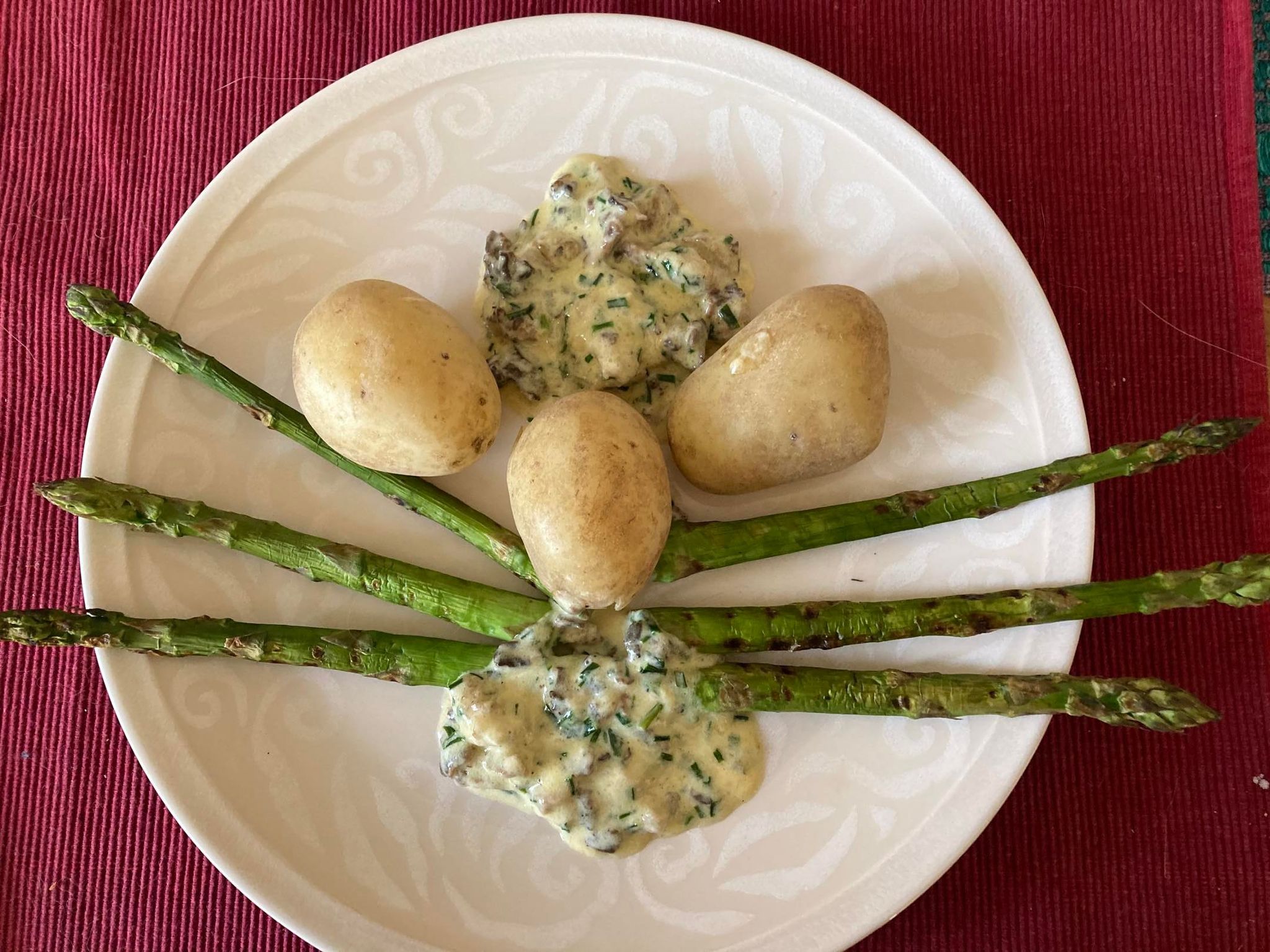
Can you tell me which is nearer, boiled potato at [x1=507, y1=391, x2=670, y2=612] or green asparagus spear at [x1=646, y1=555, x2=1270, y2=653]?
boiled potato at [x1=507, y1=391, x2=670, y2=612]

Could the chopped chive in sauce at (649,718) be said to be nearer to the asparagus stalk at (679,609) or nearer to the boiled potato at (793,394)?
the asparagus stalk at (679,609)

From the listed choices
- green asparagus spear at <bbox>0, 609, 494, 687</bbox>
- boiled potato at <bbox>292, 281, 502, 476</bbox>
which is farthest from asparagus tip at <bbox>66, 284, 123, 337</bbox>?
green asparagus spear at <bbox>0, 609, 494, 687</bbox>

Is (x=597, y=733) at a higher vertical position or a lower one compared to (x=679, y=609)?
lower

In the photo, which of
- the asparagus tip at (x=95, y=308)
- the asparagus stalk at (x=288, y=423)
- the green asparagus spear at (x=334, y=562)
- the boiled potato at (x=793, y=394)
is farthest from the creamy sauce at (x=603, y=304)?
the asparagus tip at (x=95, y=308)

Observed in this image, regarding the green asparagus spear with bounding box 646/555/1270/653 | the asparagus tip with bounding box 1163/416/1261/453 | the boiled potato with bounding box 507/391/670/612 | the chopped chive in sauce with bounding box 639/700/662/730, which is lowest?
the chopped chive in sauce with bounding box 639/700/662/730

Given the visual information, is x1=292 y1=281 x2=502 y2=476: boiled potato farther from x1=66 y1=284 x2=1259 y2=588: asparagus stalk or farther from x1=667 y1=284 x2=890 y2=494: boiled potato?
x1=667 y1=284 x2=890 y2=494: boiled potato

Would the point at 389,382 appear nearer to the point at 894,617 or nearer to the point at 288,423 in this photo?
the point at 288,423

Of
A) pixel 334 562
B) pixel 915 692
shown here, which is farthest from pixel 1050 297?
pixel 334 562
